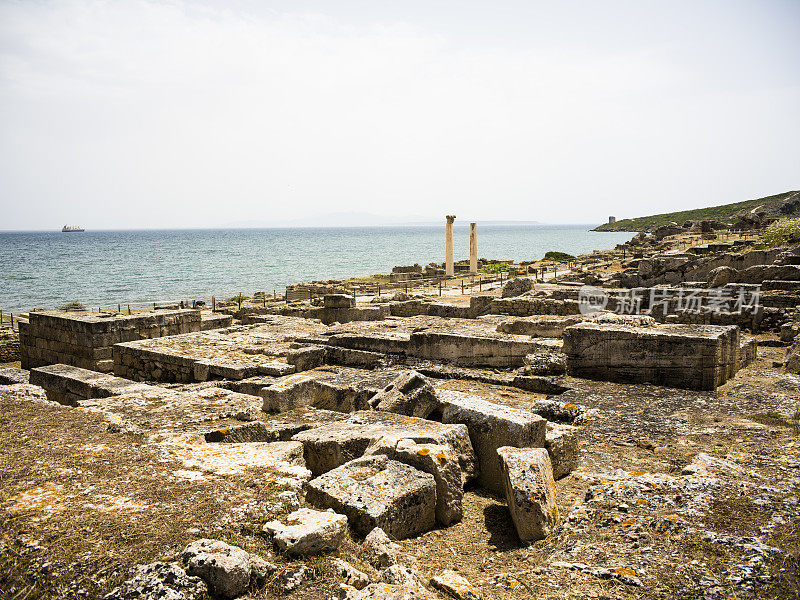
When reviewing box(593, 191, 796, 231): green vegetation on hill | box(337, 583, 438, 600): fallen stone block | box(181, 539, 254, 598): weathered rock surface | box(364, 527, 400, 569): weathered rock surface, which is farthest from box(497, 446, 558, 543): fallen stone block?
box(593, 191, 796, 231): green vegetation on hill

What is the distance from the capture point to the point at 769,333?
12648 mm

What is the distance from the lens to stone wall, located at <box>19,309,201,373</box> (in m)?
11.7

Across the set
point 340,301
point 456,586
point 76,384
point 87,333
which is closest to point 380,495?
point 456,586

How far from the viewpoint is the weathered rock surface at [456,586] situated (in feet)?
11.7

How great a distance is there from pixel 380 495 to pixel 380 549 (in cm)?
56

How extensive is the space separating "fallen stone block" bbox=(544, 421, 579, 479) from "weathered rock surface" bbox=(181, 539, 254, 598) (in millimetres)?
3371

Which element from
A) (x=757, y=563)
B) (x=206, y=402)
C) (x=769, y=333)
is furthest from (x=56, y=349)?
(x=769, y=333)

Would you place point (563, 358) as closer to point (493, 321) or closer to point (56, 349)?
point (493, 321)

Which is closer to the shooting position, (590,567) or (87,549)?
(87,549)

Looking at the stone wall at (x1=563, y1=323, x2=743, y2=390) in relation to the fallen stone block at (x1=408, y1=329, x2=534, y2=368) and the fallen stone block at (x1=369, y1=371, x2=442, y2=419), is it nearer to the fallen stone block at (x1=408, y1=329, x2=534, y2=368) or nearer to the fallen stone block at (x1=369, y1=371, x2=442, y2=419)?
the fallen stone block at (x1=408, y1=329, x2=534, y2=368)

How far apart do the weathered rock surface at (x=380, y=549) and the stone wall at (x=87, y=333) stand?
9.98m

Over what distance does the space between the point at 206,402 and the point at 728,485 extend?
634 centimetres

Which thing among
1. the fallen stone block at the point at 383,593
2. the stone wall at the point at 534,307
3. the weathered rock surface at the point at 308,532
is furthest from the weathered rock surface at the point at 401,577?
the stone wall at the point at 534,307

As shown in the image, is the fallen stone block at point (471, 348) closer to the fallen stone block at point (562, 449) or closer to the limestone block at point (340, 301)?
the fallen stone block at point (562, 449)
